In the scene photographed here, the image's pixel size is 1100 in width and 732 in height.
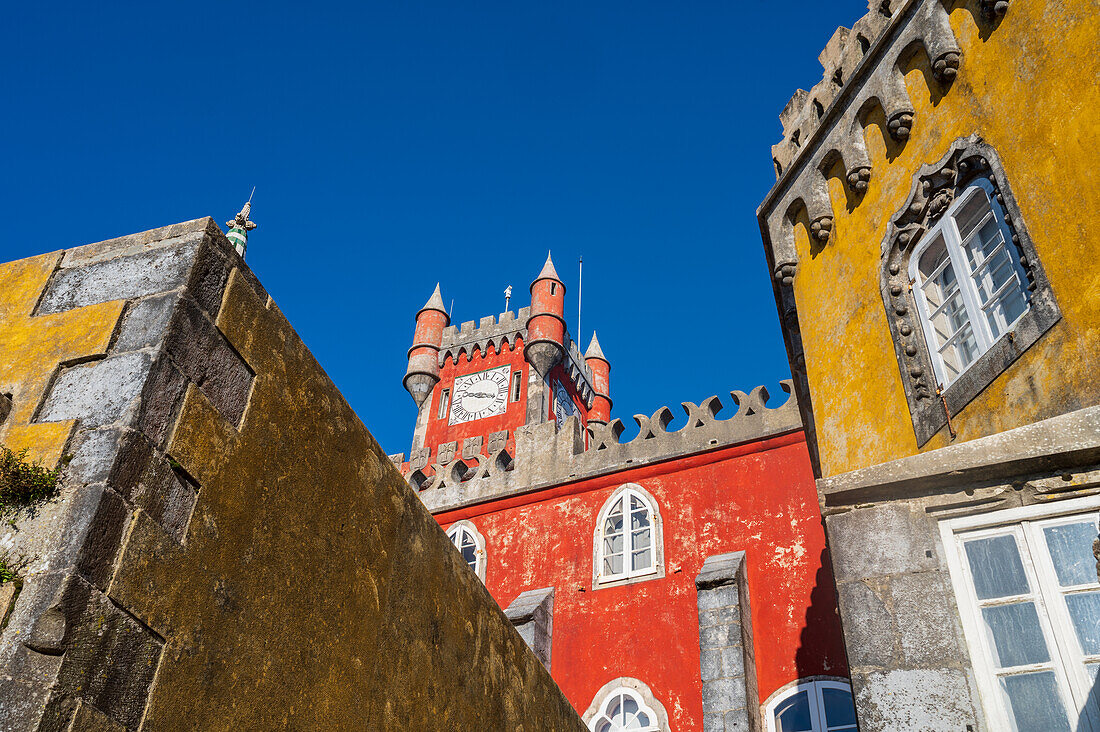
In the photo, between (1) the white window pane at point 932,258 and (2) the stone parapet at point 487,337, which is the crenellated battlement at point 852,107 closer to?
(1) the white window pane at point 932,258

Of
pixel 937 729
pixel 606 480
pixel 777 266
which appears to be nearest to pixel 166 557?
pixel 937 729

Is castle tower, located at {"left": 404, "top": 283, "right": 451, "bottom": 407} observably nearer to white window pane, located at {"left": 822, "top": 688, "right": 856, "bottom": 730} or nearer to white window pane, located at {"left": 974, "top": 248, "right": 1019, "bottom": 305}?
white window pane, located at {"left": 822, "top": 688, "right": 856, "bottom": 730}

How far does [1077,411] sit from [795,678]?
25.9ft

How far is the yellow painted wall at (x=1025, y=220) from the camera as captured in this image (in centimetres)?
486

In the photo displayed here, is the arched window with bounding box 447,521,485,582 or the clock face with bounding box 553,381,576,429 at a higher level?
the clock face with bounding box 553,381,576,429

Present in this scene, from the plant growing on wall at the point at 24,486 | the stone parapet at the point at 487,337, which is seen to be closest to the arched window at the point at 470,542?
the plant growing on wall at the point at 24,486

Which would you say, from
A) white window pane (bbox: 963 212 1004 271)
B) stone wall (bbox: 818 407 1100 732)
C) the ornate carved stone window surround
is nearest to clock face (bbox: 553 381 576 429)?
the ornate carved stone window surround

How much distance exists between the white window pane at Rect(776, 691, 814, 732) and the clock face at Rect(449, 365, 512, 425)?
20.9m

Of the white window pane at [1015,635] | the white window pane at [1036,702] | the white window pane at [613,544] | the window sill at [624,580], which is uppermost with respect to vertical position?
the white window pane at [613,544]

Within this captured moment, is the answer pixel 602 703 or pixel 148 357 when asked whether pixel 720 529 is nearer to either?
pixel 602 703

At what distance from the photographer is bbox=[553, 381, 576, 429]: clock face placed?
33.5 meters

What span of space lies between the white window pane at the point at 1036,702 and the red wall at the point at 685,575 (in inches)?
288

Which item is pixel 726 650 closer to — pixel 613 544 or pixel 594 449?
pixel 613 544

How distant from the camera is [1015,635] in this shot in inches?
171
